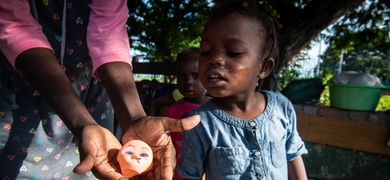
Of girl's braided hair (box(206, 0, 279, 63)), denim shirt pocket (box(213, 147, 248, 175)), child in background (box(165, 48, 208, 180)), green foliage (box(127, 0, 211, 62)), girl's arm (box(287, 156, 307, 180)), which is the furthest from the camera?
green foliage (box(127, 0, 211, 62))

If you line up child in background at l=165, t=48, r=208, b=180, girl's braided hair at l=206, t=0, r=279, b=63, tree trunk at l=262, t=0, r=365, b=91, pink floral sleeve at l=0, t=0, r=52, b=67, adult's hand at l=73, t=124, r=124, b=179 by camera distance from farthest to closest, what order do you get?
tree trunk at l=262, t=0, r=365, b=91 → child in background at l=165, t=48, r=208, b=180 → girl's braided hair at l=206, t=0, r=279, b=63 → pink floral sleeve at l=0, t=0, r=52, b=67 → adult's hand at l=73, t=124, r=124, b=179

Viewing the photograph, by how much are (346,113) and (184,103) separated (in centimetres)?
241

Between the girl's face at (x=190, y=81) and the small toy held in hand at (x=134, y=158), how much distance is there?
72.8 inches

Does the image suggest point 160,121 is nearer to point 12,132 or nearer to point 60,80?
point 60,80

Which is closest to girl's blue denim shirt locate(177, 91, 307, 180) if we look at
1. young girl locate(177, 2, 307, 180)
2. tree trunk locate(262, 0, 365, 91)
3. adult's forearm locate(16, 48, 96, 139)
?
young girl locate(177, 2, 307, 180)

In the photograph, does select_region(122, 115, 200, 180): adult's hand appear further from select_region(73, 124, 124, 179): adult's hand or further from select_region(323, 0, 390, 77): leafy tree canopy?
select_region(323, 0, 390, 77): leafy tree canopy

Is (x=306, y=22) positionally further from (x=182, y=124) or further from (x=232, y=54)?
(x=182, y=124)

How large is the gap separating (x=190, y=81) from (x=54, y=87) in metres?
2.05

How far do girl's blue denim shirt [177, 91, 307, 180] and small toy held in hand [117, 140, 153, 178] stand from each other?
0.36 metres

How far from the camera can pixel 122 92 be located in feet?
4.47

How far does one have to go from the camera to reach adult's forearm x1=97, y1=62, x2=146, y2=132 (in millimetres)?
1334

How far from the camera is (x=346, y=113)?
169 inches

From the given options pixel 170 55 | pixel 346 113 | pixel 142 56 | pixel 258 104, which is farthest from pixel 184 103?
pixel 142 56

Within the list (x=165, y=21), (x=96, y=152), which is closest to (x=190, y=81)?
(x=96, y=152)
